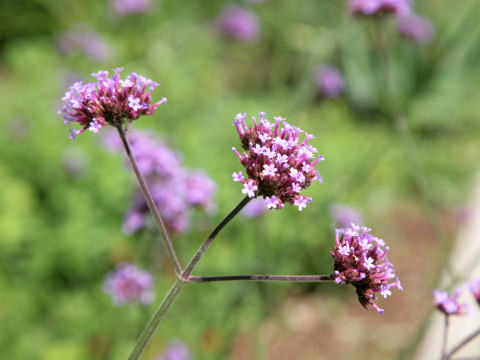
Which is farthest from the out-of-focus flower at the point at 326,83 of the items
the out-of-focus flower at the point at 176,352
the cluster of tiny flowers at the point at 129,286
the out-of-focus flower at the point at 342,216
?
the cluster of tiny flowers at the point at 129,286

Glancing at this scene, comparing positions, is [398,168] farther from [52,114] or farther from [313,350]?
[52,114]

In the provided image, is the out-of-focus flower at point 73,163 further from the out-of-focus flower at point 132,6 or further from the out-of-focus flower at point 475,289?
the out-of-focus flower at point 475,289

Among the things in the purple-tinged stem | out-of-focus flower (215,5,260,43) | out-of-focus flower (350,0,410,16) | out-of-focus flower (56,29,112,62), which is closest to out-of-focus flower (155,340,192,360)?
the purple-tinged stem

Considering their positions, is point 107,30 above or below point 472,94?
above

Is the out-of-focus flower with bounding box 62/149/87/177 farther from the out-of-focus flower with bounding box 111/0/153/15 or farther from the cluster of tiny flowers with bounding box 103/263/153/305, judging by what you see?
the out-of-focus flower with bounding box 111/0/153/15

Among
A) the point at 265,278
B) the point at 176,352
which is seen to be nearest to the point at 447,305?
the point at 265,278

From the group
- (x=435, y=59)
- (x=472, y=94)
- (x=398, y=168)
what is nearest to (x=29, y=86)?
(x=398, y=168)
